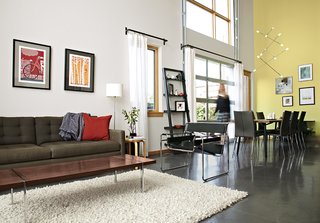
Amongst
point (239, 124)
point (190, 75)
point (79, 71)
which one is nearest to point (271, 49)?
point (190, 75)

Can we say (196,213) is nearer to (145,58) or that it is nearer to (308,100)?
(145,58)

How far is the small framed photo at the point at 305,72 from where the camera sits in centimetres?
829

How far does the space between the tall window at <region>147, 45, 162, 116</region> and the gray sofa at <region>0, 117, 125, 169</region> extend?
175cm

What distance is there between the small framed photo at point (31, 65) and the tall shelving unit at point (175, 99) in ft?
8.51

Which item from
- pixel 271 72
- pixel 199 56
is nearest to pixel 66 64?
pixel 199 56

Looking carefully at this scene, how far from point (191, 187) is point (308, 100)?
7.40 meters

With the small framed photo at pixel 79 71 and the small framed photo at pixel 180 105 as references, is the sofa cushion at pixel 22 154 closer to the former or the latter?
the small framed photo at pixel 79 71

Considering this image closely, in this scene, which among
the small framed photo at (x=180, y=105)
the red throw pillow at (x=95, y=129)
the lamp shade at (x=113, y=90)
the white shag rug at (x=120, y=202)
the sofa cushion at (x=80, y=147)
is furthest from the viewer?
the small framed photo at (x=180, y=105)

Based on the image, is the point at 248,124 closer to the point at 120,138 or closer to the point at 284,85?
the point at 120,138

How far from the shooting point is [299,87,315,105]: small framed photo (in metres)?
8.21

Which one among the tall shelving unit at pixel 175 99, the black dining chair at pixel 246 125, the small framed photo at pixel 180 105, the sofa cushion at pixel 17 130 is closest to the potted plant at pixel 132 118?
the tall shelving unit at pixel 175 99

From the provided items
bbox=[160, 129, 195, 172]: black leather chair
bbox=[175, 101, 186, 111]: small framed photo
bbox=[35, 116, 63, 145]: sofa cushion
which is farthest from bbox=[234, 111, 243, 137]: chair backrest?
bbox=[35, 116, 63, 145]: sofa cushion

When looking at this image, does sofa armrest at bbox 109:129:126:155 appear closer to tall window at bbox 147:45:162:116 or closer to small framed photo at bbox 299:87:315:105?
tall window at bbox 147:45:162:116

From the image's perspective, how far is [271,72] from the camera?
922cm
